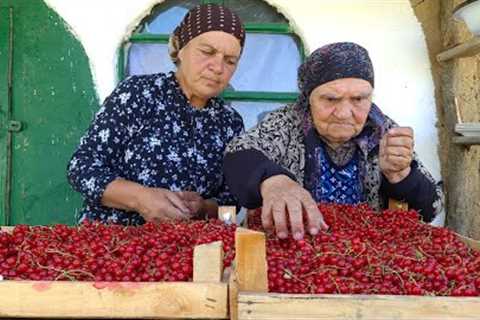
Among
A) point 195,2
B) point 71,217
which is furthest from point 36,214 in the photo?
point 195,2

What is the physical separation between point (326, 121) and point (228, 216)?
53 cm

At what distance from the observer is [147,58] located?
3.71 metres

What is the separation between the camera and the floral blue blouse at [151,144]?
2.69 meters

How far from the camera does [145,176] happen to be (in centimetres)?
275

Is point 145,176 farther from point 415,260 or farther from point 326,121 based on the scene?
point 415,260

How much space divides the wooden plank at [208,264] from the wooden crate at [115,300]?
0.11 ft

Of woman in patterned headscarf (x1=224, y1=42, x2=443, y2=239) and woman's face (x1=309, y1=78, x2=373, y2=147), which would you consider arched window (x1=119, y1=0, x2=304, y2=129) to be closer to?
woman in patterned headscarf (x1=224, y1=42, x2=443, y2=239)

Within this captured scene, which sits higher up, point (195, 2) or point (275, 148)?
point (195, 2)

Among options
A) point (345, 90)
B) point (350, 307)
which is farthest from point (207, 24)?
point (350, 307)

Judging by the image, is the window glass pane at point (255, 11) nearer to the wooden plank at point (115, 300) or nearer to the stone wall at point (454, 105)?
the stone wall at point (454, 105)

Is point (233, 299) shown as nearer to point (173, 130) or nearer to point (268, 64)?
point (173, 130)

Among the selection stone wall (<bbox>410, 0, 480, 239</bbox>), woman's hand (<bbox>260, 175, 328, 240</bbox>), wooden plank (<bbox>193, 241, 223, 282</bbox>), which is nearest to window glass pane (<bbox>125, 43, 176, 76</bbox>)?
stone wall (<bbox>410, 0, 480, 239</bbox>)

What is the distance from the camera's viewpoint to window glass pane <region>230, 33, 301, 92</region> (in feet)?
12.3

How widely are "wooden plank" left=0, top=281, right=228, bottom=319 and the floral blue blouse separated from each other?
1238 mm
